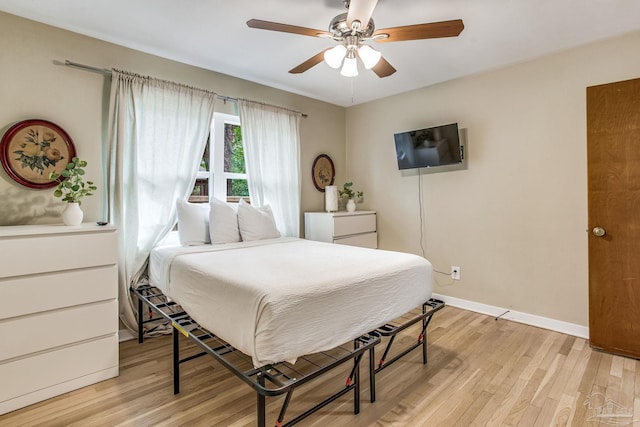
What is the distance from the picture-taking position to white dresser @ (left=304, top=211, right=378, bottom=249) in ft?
12.0

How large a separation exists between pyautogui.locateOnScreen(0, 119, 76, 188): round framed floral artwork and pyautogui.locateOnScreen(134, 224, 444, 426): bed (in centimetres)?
93

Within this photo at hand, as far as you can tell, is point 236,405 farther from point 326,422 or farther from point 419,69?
point 419,69

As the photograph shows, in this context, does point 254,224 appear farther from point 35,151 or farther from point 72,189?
point 35,151

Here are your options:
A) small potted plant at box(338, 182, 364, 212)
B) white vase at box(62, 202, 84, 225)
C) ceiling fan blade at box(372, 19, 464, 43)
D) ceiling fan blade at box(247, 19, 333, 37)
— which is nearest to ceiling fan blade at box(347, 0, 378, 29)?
ceiling fan blade at box(372, 19, 464, 43)

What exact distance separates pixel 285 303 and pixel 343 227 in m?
2.41

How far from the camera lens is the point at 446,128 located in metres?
3.33

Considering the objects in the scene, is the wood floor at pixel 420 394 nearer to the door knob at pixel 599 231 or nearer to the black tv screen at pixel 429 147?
the door knob at pixel 599 231

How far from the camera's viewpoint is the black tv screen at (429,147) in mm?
3299

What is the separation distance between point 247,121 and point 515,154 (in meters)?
2.64

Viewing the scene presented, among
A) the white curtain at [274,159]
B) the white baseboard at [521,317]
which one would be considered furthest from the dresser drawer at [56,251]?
the white baseboard at [521,317]

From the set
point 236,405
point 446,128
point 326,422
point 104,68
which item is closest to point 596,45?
point 446,128

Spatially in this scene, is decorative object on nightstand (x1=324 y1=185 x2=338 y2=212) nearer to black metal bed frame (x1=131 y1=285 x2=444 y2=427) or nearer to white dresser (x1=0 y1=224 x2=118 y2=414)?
black metal bed frame (x1=131 y1=285 x2=444 y2=427)

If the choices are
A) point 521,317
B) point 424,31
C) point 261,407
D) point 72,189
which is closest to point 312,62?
point 424,31

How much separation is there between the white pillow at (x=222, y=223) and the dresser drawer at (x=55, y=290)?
83 cm
